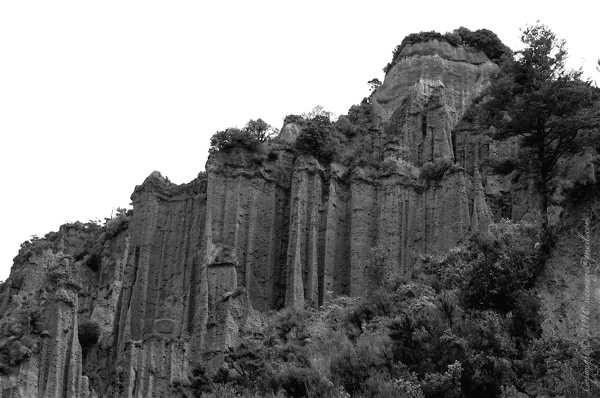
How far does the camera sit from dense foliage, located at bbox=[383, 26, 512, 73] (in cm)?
7819

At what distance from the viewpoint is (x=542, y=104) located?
41062mm

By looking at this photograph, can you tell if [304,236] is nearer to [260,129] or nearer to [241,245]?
[241,245]

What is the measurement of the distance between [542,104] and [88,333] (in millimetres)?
35029

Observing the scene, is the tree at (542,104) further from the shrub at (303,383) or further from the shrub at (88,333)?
the shrub at (88,333)

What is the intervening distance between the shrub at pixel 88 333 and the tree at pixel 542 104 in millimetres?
31351

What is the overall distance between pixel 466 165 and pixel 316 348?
29082 mm

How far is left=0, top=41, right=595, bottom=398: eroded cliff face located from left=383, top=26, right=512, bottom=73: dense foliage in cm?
353

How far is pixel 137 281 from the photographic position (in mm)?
67250

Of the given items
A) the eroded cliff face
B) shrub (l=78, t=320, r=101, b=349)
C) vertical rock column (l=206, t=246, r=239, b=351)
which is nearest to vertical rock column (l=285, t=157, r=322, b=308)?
the eroded cliff face

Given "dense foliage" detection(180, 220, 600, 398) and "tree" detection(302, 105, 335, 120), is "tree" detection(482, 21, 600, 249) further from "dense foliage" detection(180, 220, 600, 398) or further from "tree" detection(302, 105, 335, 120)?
"tree" detection(302, 105, 335, 120)

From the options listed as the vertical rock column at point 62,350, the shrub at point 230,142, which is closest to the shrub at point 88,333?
the vertical rock column at point 62,350

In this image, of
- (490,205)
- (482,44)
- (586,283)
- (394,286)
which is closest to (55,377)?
(394,286)

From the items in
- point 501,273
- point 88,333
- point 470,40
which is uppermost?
point 470,40

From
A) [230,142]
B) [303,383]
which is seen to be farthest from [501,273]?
[230,142]
